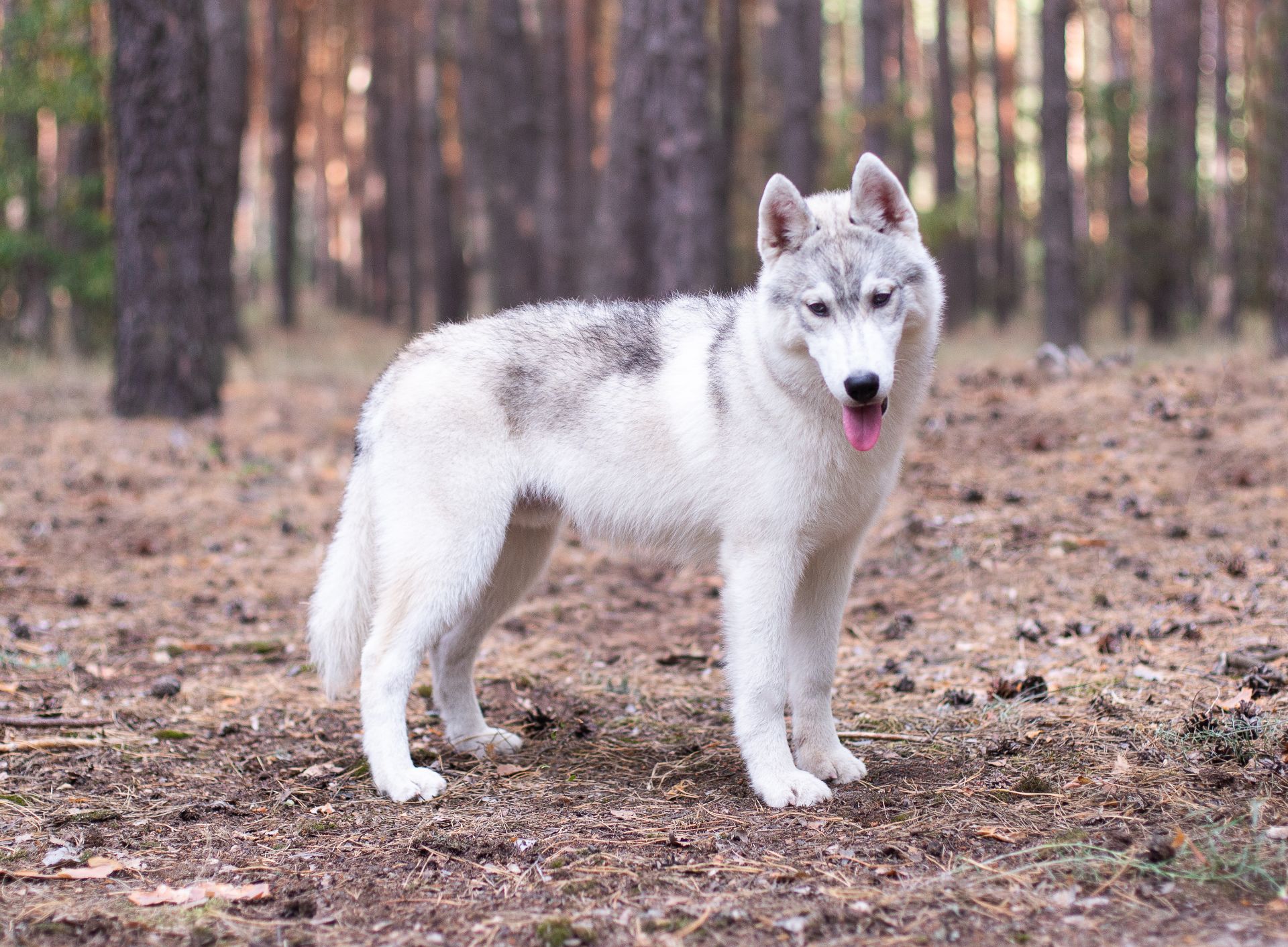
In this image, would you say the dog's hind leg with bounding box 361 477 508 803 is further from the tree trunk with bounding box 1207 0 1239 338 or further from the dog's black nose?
the tree trunk with bounding box 1207 0 1239 338

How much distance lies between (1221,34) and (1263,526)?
18.9 m

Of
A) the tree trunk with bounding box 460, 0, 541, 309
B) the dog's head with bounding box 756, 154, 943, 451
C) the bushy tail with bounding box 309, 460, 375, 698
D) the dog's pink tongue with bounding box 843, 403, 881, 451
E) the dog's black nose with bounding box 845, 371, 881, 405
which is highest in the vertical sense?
the tree trunk with bounding box 460, 0, 541, 309

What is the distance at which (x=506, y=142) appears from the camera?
57.0 feet

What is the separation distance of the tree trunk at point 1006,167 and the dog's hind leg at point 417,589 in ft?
65.0

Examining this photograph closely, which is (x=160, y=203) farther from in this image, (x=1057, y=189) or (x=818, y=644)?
(x=1057, y=189)

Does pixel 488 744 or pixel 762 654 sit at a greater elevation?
pixel 762 654

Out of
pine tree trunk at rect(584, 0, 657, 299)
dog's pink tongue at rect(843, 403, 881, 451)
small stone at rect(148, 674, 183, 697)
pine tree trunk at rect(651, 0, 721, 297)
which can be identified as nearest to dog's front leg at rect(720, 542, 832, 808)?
dog's pink tongue at rect(843, 403, 881, 451)

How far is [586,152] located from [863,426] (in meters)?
21.8

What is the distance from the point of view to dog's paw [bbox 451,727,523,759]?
14.1 ft

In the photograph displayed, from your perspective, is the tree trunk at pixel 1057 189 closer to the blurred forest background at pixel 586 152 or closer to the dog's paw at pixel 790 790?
the blurred forest background at pixel 586 152

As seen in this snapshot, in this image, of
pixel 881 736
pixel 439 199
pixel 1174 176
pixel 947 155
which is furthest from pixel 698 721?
pixel 947 155

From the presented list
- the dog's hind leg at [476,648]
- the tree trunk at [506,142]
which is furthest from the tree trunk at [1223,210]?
the dog's hind leg at [476,648]

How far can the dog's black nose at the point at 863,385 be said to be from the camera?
127 inches

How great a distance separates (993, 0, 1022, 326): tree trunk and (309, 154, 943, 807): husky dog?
19.4 meters
